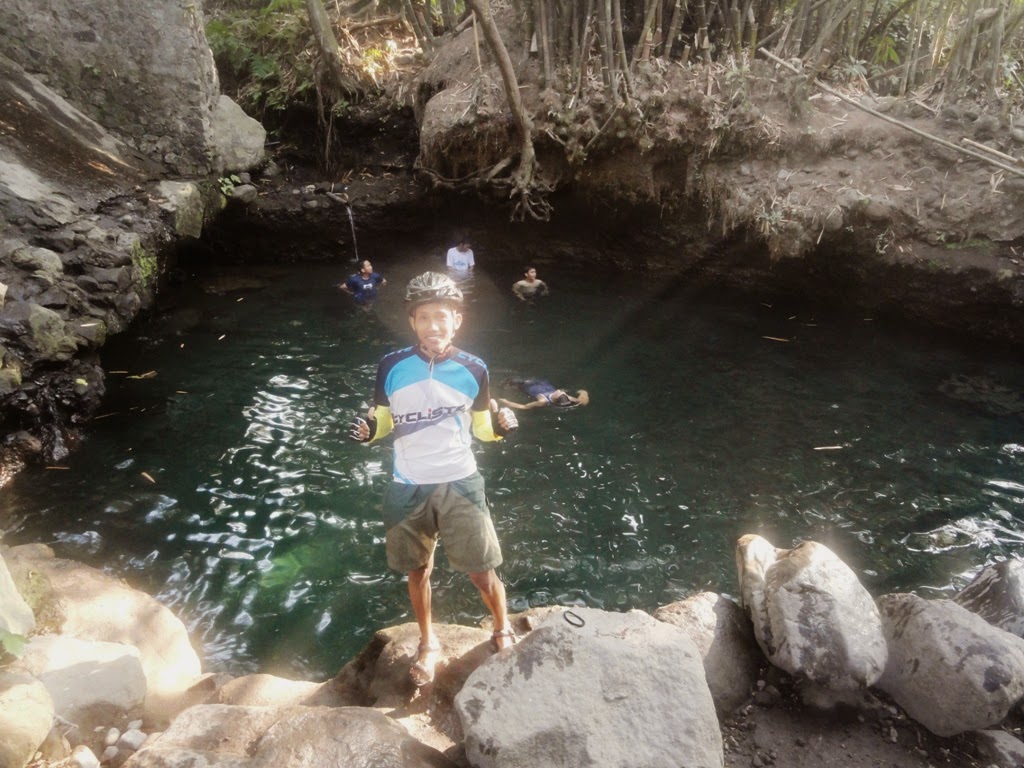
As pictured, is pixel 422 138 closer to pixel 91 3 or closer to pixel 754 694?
pixel 91 3

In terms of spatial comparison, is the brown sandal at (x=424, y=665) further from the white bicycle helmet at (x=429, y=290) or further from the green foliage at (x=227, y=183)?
the green foliage at (x=227, y=183)

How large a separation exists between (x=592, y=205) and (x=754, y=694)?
9.17m

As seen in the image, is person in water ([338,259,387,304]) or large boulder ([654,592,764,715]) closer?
large boulder ([654,592,764,715])

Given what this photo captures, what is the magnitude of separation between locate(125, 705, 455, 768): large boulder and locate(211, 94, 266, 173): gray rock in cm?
954

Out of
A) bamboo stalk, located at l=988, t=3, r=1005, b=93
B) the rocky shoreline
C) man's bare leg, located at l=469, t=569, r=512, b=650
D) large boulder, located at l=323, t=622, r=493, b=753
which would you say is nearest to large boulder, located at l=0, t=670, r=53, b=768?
the rocky shoreline

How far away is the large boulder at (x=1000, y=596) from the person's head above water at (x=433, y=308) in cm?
348

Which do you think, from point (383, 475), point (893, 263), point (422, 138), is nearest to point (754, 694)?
point (383, 475)

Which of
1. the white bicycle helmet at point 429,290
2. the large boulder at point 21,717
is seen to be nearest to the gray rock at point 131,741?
the large boulder at point 21,717

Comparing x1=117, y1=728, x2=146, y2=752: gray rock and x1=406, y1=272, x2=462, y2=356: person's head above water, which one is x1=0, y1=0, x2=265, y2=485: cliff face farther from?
x1=406, y1=272, x2=462, y2=356: person's head above water

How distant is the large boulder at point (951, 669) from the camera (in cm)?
294

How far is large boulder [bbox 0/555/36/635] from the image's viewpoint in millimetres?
2938

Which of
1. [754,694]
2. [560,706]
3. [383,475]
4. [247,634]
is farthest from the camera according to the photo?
[383,475]

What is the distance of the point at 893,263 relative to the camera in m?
8.83

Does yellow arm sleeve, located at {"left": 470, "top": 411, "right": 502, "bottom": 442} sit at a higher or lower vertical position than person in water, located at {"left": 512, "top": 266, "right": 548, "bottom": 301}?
higher
